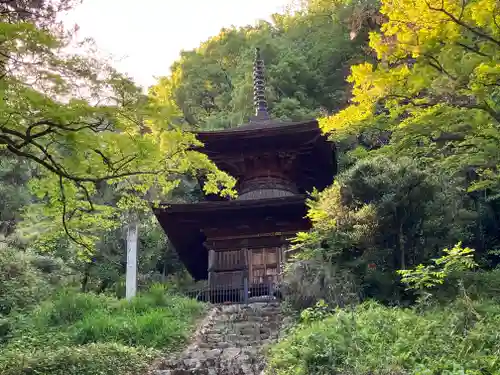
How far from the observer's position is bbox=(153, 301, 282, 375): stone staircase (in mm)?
8398

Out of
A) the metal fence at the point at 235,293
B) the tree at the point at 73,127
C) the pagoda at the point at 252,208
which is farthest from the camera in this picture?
the pagoda at the point at 252,208

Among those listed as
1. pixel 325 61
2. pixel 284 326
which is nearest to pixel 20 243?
pixel 284 326

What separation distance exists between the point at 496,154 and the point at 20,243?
15.7 meters

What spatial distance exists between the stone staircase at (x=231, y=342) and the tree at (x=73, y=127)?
2706 mm

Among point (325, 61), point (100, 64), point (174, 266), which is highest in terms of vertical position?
point (325, 61)

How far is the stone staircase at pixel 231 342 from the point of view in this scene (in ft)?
27.6

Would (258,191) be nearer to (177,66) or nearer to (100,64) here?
(100,64)

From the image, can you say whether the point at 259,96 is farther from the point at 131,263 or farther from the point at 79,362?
the point at 79,362

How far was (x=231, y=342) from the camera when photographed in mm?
10430

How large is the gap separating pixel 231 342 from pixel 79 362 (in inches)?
125

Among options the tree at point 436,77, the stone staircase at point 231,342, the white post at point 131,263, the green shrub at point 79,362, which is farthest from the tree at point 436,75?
the white post at point 131,263

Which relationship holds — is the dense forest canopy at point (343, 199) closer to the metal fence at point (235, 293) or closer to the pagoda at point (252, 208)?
the metal fence at point (235, 293)

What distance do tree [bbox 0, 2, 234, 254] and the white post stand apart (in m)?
7.78

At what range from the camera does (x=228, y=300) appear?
1510 centimetres
